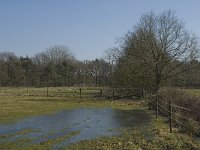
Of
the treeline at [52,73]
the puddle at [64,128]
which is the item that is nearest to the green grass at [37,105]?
the puddle at [64,128]

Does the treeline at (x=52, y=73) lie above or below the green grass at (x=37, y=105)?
above

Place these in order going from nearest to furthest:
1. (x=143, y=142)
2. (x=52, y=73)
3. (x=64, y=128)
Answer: (x=143, y=142) → (x=64, y=128) → (x=52, y=73)

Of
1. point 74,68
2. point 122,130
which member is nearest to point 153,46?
point 122,130

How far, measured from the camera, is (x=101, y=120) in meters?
25.6

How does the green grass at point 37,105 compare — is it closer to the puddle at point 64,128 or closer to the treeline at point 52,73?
the puddle at point 64,128

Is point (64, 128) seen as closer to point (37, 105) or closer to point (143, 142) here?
point (143, 142)

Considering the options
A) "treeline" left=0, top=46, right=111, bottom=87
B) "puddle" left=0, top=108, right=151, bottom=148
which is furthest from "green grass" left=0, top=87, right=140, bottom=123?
"treeline" left=0, top=46, right=111, bottom=87

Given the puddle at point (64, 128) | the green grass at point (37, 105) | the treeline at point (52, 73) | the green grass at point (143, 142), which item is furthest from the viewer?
the treeline at point (52, 73)

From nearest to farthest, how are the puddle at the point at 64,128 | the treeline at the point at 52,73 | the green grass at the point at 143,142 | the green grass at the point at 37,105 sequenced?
the green grass at the point at 143,142
the puddle at the point at 64,128
the green grass at the point at 37,105
the treeline at the point at 52,73

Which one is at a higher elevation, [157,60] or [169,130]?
[157,60]

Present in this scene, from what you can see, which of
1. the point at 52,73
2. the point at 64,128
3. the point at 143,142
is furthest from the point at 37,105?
the point at 52,73

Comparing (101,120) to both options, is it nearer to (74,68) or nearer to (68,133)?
(68,133)

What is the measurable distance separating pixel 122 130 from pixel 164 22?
3199 centimetres

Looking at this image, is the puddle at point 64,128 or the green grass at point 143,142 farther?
the puddle at point 64,128
